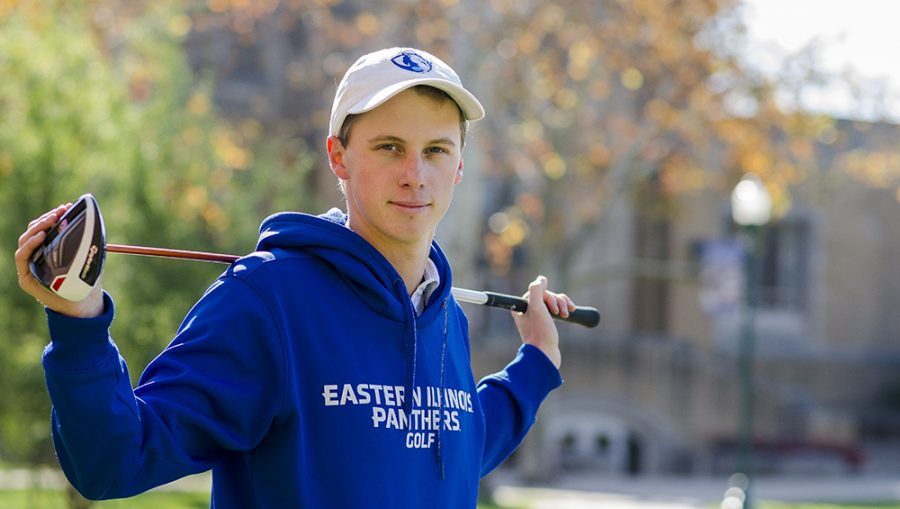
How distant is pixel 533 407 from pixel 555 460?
2316 centimetres

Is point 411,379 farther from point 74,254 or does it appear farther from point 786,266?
point 786,266

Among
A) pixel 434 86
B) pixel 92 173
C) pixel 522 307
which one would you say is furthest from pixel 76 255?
pixel 92 173

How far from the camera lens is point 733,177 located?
816 inches

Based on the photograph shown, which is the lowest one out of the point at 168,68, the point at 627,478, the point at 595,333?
the point at 627,478

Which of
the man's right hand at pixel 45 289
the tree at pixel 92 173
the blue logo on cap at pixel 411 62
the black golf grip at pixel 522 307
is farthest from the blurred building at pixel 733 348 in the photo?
the man's right hand at pixel 45 289

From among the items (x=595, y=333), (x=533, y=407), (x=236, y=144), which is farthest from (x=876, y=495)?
(x=533, y=407)

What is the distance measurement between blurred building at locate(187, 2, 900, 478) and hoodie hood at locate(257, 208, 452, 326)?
42.4ft

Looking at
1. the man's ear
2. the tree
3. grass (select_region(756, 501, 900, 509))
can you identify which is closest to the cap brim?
the man's ear

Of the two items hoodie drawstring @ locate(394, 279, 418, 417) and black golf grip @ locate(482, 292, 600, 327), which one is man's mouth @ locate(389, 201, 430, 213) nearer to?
hoodie drawstring @ locate(394, 279, 418, 417)

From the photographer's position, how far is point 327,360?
9.44 feet

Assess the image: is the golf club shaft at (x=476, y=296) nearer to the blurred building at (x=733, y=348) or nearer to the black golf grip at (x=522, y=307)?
the black golf grip at (x=522, y=307)

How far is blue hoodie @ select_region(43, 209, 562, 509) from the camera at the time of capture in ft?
8.07

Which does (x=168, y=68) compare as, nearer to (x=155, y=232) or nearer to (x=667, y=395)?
(x=155, y=232)

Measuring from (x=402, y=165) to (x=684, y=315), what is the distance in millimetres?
29561
